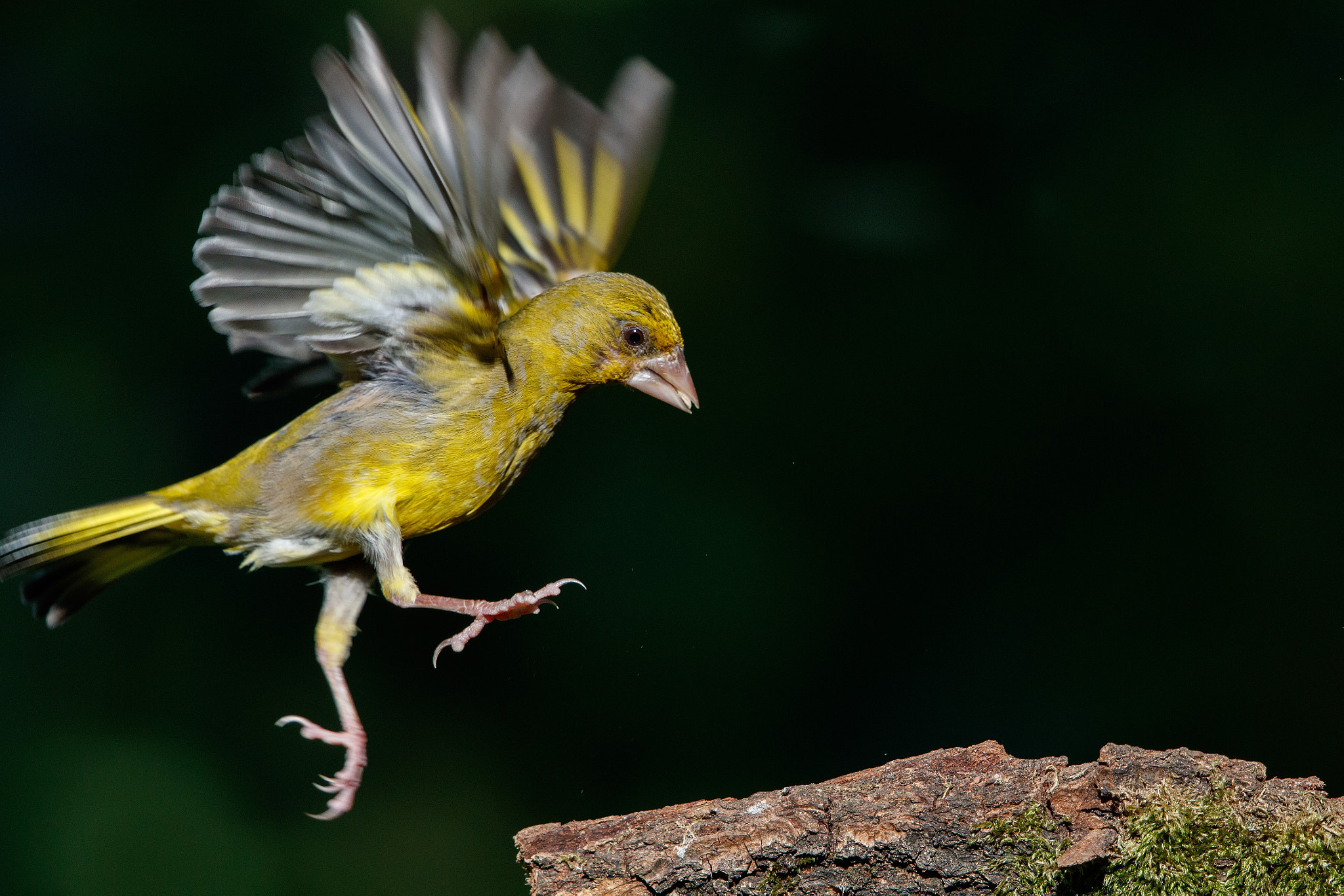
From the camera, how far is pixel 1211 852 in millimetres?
1791

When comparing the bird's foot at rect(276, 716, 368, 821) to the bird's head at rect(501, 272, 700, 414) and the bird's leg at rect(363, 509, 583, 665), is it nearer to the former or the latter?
the bird's leg at rect(363, 509, 583, 665)

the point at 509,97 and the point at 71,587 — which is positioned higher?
the point at 509,97

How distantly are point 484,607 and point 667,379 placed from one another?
72cm

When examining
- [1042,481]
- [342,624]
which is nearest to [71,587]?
[342,624]

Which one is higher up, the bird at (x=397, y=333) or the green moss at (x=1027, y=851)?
the bird at (x=397, y=333)

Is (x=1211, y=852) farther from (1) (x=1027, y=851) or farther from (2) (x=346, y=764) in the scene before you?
(2) (x=346, y=764)

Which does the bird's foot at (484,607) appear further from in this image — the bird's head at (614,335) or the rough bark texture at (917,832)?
the rough bark texture at (917,832)

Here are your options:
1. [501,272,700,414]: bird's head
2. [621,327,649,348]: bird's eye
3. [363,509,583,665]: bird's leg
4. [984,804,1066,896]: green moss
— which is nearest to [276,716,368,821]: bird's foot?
[363,509,583,665]: bird's leg

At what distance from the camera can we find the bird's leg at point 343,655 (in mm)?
2746

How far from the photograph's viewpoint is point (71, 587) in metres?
3.03

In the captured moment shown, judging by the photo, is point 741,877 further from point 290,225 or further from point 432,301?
point 290,225

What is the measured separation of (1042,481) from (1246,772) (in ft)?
8.63

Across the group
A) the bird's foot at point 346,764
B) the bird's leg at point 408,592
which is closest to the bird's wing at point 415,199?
the bird's leg at point 408,592

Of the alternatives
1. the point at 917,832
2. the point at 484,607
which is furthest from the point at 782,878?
the point at 484,607
